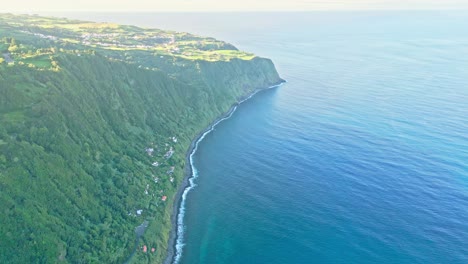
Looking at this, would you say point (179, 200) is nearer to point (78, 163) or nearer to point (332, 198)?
point (78, 163)

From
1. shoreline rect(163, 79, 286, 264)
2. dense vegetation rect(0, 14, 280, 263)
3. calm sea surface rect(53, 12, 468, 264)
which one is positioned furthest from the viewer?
shoreline rect(163, 79, 286, 264)

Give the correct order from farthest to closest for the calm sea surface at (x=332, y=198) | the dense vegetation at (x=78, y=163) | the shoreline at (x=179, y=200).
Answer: the shoreline at (x=179, y=200), the calm sea surface at (x=332, y=198), the dense vegetation at (x=78, y=163)

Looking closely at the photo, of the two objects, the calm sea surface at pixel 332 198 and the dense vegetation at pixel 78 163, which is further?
the calm sea surface at pixel 332 198

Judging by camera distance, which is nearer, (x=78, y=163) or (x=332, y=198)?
(x=78, y=163)

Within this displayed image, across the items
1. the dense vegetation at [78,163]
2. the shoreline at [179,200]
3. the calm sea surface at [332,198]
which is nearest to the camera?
the dense vegetation at [78,163]

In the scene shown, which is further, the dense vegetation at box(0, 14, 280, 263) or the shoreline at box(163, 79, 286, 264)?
the shoreline at box(163, 79, 286, 264)

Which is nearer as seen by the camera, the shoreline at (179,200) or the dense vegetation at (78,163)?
the dense vegetation at (78,163)

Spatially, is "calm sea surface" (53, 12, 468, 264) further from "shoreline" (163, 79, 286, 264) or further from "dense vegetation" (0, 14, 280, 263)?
"dense vegetation" (0, 14, 280, 263)

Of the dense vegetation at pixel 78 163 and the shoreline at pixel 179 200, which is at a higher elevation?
the dense vegetation at pixel 78 163

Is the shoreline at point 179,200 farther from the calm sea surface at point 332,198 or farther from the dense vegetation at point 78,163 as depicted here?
the calm sea surface at point 332,198

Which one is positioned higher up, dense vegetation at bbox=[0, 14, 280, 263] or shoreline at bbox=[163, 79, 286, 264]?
dense vegetation at bbox=[0, 14, 280, 263]

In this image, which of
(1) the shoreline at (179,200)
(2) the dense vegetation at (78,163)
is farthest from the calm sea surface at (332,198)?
(2) the dense vegetation at (78,163)

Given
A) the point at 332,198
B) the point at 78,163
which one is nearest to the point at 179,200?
the point at 78,163

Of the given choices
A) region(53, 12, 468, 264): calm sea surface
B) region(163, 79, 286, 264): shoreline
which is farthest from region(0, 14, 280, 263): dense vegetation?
region(53, 12, 468, 264): calm sea surface
